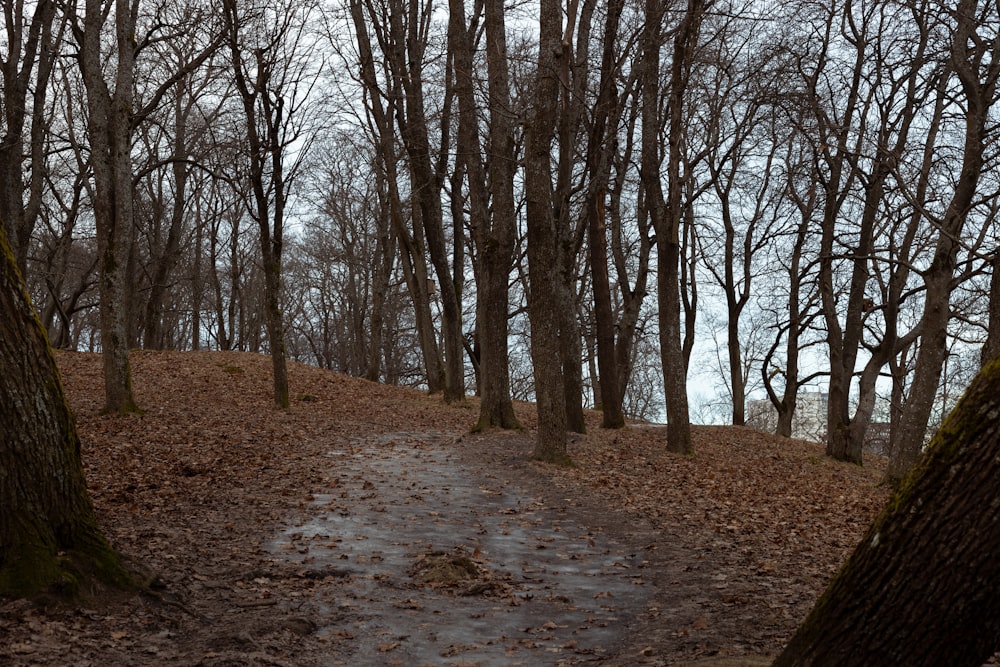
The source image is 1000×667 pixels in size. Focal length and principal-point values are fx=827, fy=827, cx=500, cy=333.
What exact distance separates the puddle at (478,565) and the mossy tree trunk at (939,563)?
7.72 ft

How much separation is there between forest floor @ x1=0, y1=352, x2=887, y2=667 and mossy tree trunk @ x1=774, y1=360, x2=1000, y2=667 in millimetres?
1553

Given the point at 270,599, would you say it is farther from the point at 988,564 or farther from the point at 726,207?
→ the point at 726,207

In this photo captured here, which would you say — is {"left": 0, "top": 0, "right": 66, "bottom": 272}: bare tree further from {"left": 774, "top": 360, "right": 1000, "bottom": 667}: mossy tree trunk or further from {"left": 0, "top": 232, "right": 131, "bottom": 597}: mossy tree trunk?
{"left": 774, "top": 360, "right": 1000, "bottom": 667}: mossy tree trunk

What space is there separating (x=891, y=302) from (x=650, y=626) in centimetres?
1488

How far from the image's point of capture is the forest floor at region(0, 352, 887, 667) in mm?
5344

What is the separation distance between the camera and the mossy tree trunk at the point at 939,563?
124 inches

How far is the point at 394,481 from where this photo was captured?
11.3m

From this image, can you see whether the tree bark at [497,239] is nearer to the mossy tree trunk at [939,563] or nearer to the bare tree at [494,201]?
the bare tree at [494,201]

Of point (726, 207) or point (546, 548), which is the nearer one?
point (546, 548)

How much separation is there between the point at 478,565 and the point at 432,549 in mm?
656

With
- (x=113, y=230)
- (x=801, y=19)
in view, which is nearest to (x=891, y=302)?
(x=801, y=19)

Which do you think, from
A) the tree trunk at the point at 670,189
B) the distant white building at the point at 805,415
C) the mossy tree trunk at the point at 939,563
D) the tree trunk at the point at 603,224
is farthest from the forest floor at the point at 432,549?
the distant white building at the point at 805,415

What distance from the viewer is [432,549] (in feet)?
26.3

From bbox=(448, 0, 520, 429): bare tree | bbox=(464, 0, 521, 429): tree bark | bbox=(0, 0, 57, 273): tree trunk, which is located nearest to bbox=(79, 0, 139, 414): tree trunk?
bbox=(0, 0, 57, 273): tree trunk
